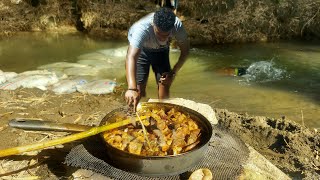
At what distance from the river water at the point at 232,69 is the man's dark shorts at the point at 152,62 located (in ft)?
11.1

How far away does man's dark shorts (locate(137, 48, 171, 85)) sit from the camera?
5.41 meters

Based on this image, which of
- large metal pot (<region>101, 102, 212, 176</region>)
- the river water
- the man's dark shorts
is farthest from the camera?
the river water

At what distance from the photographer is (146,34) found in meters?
4.71

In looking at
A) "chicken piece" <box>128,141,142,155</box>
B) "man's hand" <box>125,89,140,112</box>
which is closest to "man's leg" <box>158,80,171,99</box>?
"man's hand" <box>125,89,140,112</box>

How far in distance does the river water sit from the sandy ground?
74.4 inches

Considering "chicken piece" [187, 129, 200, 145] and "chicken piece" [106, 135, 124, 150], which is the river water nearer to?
"chicken piece" [187, 129, 200, 145]

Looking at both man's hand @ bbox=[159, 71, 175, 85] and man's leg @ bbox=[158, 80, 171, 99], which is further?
man's leg @ bbox=[158, 80, 171, 99]

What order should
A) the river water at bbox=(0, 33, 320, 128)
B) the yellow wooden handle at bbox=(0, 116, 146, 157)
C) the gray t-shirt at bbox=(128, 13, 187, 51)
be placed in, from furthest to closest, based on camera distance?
the river water at bbox=(0, 33, 320, 128) → the gray t-shirt at bbox=(128, 13, 187, 51) → the yellow wooden handle at bbox=(0, 116, 146, 157)

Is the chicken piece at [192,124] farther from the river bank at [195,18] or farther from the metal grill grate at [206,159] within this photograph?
the river bank at [195,18]

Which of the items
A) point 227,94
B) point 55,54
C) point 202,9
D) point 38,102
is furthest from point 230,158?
point 202,9

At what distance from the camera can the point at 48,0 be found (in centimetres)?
1593

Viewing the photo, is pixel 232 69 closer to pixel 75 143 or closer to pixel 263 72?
pixel 263 72

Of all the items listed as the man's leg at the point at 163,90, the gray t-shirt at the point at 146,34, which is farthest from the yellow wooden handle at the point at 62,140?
the man's leg at the point at 163,90

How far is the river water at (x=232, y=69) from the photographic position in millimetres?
8883
